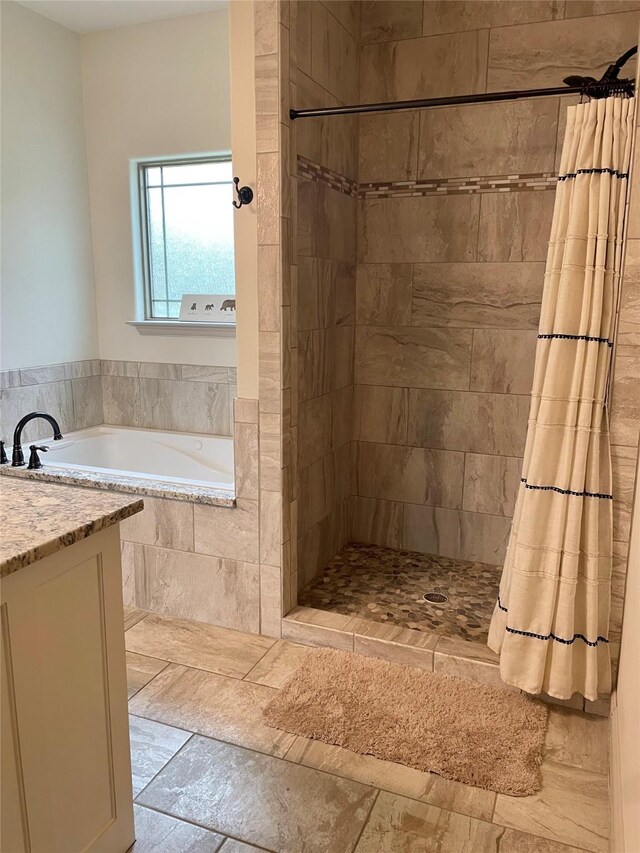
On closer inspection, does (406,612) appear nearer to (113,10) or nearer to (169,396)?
Result: (169,396)

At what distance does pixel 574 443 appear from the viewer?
6.69 ft

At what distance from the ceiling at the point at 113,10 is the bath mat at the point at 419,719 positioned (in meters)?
3.14

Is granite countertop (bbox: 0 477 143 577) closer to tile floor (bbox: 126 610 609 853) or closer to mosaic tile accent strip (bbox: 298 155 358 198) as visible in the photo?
tile floor (bbox: 126 610 609 853)

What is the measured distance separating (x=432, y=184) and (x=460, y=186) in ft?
0.44

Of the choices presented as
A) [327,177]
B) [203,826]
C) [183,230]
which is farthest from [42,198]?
[203,826]

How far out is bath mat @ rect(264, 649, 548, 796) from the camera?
Result: 77.7 inches

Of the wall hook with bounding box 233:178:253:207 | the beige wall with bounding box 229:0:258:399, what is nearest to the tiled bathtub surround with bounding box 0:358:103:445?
the beige wall with bounding box 229:0:258:399

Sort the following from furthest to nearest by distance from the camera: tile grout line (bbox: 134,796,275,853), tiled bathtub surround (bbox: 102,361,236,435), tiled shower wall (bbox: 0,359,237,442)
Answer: tiled bathtub surround (bbox: 102,361,236,435)
tiled shower wall (bbox: 0,359,237,442)
tile grout line (bbox: 134,796,275,853)

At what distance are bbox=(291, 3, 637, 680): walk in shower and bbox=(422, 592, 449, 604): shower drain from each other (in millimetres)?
10

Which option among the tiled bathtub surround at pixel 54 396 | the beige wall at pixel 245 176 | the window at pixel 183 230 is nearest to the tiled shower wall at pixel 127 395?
the tiled bathtub surround at pixel 54 396

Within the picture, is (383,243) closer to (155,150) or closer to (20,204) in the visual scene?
(155,150)

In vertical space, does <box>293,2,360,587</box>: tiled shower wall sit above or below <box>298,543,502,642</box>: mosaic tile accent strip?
above

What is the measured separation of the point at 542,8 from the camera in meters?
2.82

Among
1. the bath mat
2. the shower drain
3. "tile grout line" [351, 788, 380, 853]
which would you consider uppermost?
the shower drain
